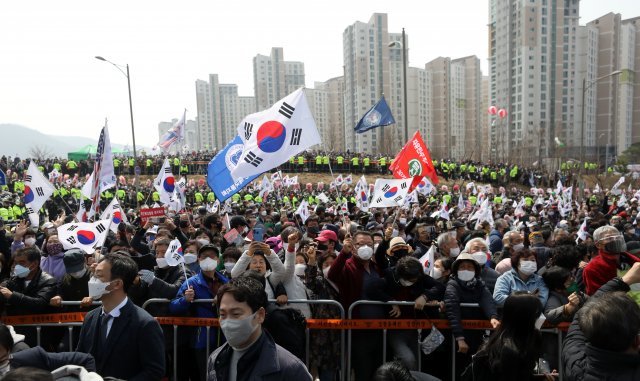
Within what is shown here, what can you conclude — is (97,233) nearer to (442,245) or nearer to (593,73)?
(442,245)

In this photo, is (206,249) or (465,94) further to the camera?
(465,94)

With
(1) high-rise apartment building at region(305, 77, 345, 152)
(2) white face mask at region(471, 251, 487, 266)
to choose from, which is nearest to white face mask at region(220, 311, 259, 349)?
(2) white face mask at region(471, 251, 487, 266)

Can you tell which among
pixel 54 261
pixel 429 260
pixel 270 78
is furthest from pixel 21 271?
pixel 270 78

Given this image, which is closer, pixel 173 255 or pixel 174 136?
pixel 173 255

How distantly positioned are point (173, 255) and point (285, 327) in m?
2.02

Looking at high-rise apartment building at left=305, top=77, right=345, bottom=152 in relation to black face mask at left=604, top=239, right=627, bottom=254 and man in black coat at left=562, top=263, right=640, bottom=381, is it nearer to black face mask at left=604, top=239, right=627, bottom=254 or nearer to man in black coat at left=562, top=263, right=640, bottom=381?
black face mask at left=604, top=239, right=627, bottom=254

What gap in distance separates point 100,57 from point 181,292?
19.8 meters

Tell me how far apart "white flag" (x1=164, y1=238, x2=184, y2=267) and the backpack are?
1.79m

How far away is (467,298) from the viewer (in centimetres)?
452

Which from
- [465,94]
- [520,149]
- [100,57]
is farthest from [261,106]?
[100,57]

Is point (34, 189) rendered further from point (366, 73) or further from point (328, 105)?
point (328, 105)

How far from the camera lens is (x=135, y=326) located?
10.3 feet

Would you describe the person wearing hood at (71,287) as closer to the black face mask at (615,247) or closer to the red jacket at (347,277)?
the red jacket at (347,277)

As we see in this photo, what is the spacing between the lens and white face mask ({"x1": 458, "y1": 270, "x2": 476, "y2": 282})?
4.47 m
